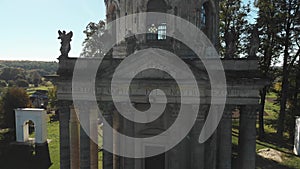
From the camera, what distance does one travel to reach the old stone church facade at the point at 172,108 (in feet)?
37.8

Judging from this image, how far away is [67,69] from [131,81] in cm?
375

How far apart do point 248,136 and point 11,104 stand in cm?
3300

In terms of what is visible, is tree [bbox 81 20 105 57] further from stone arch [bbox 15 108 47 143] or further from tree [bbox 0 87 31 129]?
tree [bbox 0 87 31 129]

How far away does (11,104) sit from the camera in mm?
34750

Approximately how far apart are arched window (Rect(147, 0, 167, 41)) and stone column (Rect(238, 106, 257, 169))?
19.6ft

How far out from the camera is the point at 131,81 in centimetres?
1165

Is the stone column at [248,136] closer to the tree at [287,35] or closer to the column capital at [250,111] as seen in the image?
the column capital at [250,111]

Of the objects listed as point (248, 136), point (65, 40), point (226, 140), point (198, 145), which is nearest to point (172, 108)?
point (198, 145)

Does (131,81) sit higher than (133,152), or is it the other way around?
(131,81)

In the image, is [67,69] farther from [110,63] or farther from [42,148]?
[42,148]

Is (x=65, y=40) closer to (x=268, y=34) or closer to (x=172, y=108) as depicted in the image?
(x=172, y=108)

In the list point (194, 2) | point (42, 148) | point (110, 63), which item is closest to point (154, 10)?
point (194, 2)

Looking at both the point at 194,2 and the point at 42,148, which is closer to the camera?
the point at 194,2

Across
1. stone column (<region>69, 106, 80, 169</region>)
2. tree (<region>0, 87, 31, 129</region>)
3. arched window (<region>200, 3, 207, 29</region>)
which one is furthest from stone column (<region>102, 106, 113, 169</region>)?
tree (<region>0, 87, 31, 129</region>)
